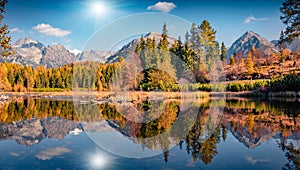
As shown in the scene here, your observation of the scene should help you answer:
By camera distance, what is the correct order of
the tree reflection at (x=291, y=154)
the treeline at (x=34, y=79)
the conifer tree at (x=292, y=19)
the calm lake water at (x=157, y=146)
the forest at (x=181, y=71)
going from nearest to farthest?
the tree reflection at (x=291, y=154) < the calm lake water at (x=157, y=146) < the conifer tree at (x=292, y=19) < the forest at (x=181, y=71) < the treeline at (x=34, y=79)

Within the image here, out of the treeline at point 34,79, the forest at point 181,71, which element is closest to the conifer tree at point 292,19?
the forest at point 181,71

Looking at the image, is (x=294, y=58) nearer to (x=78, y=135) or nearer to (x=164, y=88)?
(x=164, y=88)

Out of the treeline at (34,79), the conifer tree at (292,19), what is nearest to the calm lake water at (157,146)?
the conifer tree at (292,19)

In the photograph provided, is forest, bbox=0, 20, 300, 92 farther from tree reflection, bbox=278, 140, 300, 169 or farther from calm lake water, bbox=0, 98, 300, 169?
tree reflection, bbox=278, 140, 300, 169

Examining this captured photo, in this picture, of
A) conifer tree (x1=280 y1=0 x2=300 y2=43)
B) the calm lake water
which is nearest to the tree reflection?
the calm lake water

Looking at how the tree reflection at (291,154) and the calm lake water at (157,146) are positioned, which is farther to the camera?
the calm lake water at (157,146)

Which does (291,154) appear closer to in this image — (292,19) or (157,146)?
(157,146)

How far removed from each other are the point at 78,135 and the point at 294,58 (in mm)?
58088

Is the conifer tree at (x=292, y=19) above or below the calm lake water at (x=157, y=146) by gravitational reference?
above

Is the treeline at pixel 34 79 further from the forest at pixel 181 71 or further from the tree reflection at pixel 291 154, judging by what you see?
the tree reflection at pixel 291 154

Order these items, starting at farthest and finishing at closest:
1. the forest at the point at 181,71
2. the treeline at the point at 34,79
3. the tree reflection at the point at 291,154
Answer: the treeline at the point at 34,79
the forest at the point at 181,71
the tree reflection at the point at 291,154

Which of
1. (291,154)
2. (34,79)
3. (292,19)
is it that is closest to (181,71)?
(292,19)

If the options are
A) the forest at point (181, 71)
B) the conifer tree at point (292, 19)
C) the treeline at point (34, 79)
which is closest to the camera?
the conifer tree at point (292, 19)

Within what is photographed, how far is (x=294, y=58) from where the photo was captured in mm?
56625
